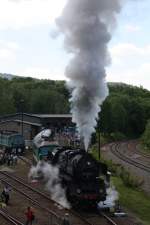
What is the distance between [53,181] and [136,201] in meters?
4.59

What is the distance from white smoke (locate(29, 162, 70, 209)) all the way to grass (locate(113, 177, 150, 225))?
3.15 metres

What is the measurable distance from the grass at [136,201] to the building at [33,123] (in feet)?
88.9

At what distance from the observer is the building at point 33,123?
5622 cm

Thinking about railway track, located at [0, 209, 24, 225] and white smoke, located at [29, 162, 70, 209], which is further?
white smoke, located at [29, 162, 70, 209]

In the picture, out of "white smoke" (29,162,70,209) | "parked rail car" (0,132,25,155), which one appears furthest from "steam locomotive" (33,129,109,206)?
"parked rail car" (0,132,25,155)

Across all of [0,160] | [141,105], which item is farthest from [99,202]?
[141,105]

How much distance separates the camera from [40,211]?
22.0m

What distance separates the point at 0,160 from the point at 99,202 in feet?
62.2

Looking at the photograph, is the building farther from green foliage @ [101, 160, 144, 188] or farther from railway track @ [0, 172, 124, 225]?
railway track @ [0, 172, 124, 225]

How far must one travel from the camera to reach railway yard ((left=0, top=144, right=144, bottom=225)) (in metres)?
20.2

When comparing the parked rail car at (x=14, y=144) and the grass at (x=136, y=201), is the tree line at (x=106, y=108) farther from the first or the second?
the grass at (x=136, y=201)

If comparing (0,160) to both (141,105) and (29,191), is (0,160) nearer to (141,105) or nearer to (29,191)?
(29,191)

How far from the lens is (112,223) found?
1967cm

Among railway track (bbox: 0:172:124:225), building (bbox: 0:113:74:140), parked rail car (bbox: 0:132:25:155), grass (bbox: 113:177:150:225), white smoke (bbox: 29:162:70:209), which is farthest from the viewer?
building (bbox: 0:113:74:140)
